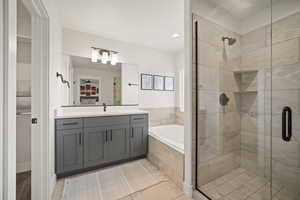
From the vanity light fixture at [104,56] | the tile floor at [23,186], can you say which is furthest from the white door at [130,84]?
the tile floor at [23,186]

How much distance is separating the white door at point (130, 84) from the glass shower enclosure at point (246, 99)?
1.74 m

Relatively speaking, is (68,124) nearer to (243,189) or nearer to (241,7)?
(243,189)

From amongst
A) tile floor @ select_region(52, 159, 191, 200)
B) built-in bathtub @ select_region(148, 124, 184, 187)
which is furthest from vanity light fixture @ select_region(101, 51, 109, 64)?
tile floor @ select_region(52, 159, 191, 200)

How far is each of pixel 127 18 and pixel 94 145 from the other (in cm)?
206

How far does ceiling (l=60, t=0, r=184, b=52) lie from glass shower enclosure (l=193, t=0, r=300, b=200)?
1.88 feet

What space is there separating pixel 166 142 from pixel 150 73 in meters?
1.87

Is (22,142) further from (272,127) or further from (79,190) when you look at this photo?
(272,127)

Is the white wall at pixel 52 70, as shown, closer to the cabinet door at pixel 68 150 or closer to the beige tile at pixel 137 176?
the cabinet door at pixel 68 150

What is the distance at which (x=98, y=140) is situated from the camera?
7.34 feet

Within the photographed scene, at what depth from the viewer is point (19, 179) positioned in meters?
1.96

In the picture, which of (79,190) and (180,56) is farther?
(180,56)

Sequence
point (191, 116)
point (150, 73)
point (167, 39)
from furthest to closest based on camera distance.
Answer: point (150, 73), point (167, 39), point (191, 116)

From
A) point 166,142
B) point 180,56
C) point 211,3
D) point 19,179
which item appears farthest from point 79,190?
point 180,56

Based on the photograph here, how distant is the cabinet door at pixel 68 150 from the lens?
1.95 m
